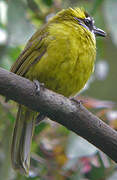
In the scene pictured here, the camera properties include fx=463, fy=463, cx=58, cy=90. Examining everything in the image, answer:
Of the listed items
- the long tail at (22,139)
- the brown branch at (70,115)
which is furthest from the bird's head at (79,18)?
the brown branch at (70,115)

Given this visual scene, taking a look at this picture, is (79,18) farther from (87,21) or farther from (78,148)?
(78,148)

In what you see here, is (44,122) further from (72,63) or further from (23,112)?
(72,63)

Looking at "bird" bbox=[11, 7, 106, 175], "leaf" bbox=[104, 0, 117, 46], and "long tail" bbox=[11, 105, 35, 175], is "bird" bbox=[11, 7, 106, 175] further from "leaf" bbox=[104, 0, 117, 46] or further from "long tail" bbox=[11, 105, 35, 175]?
"leaf" bbox=[104, 0, 117, 46]

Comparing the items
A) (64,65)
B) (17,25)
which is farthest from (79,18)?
(64,65)

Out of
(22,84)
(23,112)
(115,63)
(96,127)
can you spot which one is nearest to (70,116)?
(96,127)

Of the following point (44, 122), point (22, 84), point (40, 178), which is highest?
point (22, 84)

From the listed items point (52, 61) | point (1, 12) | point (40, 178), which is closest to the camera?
point (52, 61)
